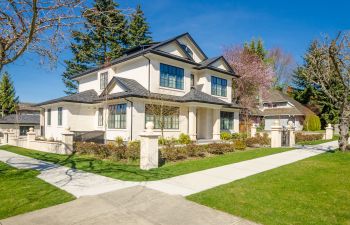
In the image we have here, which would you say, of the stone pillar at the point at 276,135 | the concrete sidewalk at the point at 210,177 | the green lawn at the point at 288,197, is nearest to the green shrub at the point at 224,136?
the stone pillar at the point at 276,135

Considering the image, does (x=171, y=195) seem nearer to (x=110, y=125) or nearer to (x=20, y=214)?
(x=20, y=214)

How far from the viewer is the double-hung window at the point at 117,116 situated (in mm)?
17469

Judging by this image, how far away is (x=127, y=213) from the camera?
190 inches

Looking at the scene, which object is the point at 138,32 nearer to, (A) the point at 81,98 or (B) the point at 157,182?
(A) the point at 81,98

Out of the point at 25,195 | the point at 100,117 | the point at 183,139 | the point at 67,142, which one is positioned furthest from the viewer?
the point at 100,117

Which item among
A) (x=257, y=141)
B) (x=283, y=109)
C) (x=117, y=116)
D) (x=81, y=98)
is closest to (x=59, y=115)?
(x=81, y=98)

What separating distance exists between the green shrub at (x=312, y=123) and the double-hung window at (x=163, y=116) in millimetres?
28395

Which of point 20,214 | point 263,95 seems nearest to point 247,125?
point 263,95

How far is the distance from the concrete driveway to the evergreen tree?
4444cm

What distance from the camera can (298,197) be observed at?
5.92 m

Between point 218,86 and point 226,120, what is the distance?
351 centimetres

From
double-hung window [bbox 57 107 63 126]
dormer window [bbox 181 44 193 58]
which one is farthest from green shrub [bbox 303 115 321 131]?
double-hung window [bbox 57 107 63 126]

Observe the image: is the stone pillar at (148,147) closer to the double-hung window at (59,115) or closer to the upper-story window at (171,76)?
the upper-story window at (171,76)

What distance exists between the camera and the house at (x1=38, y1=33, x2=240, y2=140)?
56.8ft
